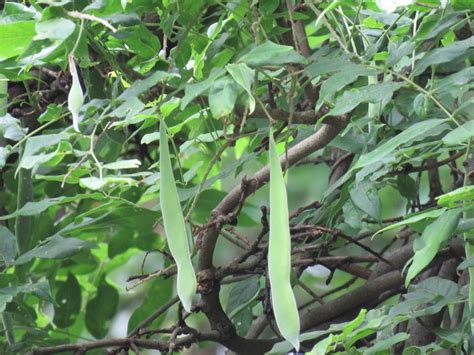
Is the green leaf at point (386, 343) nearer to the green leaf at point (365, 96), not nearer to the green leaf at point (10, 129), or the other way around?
the green leaf at point (365, 96)

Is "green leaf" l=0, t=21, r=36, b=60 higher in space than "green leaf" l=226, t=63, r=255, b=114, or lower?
higher

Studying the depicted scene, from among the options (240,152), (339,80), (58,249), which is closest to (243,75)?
(339,80)

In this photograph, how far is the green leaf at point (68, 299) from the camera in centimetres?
151

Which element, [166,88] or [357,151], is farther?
[357,151]

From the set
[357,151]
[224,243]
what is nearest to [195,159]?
[224,243]

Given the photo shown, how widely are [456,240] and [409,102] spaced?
20 cm

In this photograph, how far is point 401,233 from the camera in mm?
1437

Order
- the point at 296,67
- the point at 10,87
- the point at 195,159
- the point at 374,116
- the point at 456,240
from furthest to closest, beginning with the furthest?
1. the point at 195,159
2. the point at 10,87
3. the point at 456,240
4. the point at 374,116
5. the point at 296,67

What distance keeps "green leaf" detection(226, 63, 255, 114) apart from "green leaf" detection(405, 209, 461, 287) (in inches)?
7.7

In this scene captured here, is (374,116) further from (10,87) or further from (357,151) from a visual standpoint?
(10,87)

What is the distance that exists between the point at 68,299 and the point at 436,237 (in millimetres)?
825

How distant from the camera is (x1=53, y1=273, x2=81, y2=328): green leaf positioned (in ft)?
4.94

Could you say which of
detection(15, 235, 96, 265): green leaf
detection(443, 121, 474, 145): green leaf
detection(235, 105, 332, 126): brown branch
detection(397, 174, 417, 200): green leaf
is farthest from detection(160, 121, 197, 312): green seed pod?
detection(397, 174, 417, 200): green leaf

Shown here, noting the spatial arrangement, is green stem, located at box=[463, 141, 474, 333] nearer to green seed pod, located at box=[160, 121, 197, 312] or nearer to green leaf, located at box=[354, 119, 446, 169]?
green leaf, located at box=[354, 119, 446, 169]
